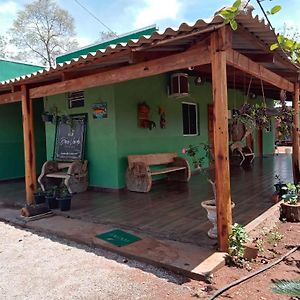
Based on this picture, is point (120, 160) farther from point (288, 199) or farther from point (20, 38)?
point (20, 38)

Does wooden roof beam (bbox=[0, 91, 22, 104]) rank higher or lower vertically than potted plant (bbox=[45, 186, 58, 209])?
higher

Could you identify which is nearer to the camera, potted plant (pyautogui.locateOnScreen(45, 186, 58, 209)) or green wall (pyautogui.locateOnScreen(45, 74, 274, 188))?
potted plant (pyautogui.locateOnScreen(45, 186, 58, 209))

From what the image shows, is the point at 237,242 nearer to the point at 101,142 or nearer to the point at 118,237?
the point at 118,237

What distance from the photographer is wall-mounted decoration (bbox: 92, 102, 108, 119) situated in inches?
259

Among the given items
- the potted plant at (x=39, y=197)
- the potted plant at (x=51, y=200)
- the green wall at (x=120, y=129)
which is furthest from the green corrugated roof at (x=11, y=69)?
the potted plant at (x=51, y=200)

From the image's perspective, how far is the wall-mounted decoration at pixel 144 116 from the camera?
6.95 meters

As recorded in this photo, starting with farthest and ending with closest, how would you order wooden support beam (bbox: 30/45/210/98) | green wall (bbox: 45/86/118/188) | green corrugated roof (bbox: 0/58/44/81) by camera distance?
green corrugated roof (bbox: 0/58/44/81), green wall (bbox: 45/86/118/188), wooden support beam (bbox: 30/45/210/98)

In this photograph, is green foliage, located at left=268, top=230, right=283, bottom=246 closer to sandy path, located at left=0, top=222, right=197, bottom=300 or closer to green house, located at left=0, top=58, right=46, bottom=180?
sandy path, located at left=0, top=222, right=197, bottom=300

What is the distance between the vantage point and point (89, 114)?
6945 mm

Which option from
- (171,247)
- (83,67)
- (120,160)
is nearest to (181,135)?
(120,160)

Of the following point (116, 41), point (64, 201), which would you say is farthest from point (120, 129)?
point (116, 41)

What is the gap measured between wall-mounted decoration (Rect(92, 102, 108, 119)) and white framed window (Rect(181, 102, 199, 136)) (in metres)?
2.59

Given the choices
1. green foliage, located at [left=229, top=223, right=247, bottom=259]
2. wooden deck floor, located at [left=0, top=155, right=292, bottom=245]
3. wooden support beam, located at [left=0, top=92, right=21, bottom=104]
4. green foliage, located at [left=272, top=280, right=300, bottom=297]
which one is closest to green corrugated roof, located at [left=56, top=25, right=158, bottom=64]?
wooden support beam, located at [left=0, top=92, right=21, bottom=104]

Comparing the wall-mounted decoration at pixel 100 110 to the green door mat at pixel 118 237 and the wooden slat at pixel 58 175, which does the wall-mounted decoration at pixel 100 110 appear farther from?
the green door mat at pixel 118 237
